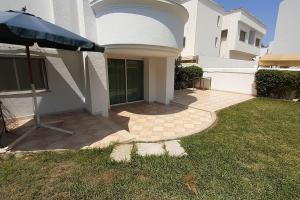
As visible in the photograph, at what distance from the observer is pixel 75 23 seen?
715cm

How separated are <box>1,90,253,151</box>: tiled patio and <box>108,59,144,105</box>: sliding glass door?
2.85 feet

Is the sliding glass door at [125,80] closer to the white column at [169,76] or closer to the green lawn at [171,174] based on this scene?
the white column at [169,76]

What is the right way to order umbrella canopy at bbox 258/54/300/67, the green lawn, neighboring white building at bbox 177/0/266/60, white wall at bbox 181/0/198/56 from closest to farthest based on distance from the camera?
the green lawn → umbrella canopy at bbox 258/54/300/67 → white wall at bbox 181/0/198/56 → neighboring white building at bbox 177/0/266/60

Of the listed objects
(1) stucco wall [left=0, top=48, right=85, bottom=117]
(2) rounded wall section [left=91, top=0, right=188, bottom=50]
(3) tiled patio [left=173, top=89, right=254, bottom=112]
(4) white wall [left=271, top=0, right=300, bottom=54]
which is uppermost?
(4) white wall [left=271, top=0, right=300, bottom=54]

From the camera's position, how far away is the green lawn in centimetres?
323

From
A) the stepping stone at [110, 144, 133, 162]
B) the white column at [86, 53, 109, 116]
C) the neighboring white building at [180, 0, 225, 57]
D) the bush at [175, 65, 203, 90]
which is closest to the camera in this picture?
the stepping stone at [110, 144, 133, 162]

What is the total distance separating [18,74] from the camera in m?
6.62

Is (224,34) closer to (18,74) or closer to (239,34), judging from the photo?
(239,34)

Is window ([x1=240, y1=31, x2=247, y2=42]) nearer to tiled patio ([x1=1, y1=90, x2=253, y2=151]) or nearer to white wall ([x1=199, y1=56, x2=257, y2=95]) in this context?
white wall ([x1=199, y1=56, x2=257, y2=95])

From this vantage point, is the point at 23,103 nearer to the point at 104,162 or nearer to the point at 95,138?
the point at 95,138

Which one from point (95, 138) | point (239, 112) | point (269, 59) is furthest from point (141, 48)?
point (269, 59)

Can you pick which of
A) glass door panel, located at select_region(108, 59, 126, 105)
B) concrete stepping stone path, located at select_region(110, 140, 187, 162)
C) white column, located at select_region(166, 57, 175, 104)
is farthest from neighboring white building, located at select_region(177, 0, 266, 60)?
concrete stepping stone path, located at select_region(110, 140, 187, 162)

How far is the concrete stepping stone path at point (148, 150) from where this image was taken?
4.41 metres

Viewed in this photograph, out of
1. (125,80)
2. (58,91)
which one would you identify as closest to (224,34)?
(125,80)
